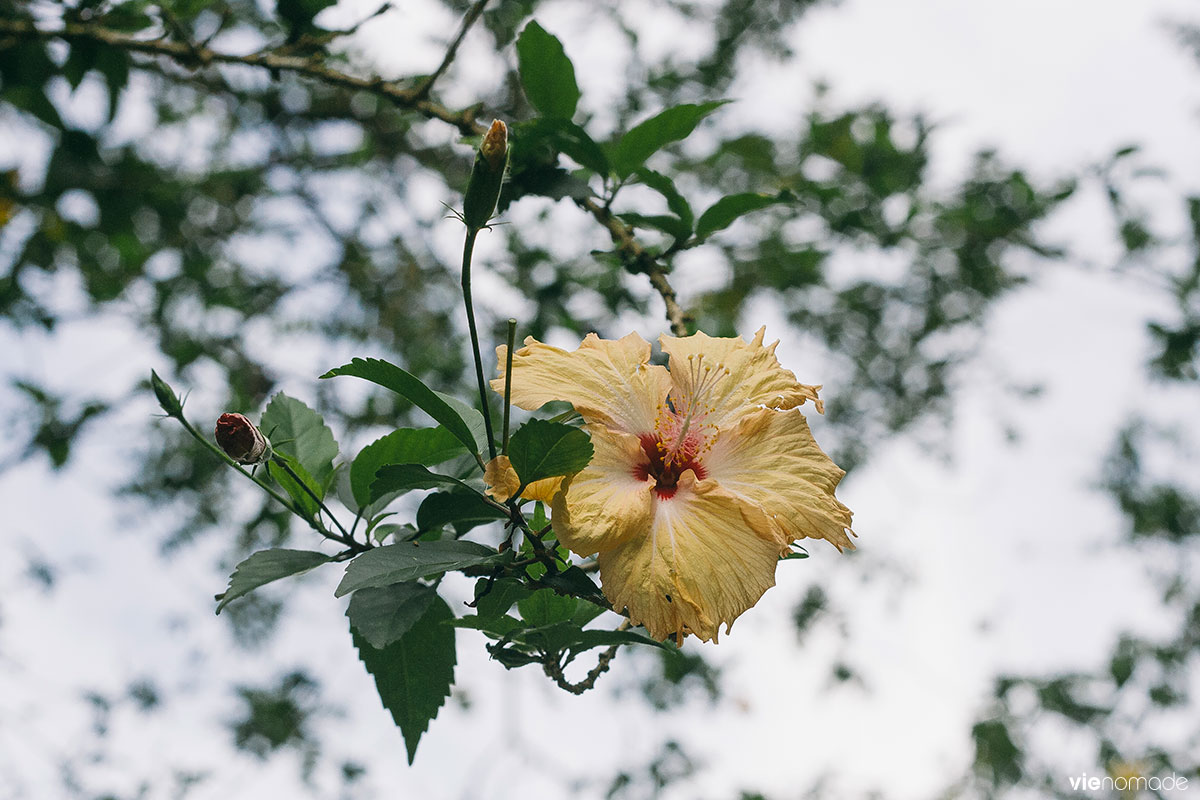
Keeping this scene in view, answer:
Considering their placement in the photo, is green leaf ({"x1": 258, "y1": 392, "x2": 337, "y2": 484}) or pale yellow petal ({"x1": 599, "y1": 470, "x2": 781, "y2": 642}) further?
green leaf ({"x1": 258, "y1": 392, "x2": 337, "y2": 484})

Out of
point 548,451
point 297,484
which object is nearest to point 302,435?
point 297,484

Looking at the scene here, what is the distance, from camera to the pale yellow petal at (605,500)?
2.63ft

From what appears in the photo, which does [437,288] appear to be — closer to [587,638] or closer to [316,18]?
[316,18]

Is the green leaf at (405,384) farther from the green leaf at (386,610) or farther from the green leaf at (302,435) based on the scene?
the green leaf at (302,435)

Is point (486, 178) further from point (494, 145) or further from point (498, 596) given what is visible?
point (498, 596)

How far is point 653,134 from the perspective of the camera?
128cm

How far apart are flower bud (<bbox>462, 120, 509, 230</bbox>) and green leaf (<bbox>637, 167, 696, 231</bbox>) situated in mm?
471

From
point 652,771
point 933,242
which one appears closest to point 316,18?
point 933,242

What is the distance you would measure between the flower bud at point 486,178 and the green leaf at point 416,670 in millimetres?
443

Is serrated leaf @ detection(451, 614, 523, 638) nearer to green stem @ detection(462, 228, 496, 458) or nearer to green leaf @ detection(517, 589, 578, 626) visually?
green leaf @ detection(517, 589, 578, 626)

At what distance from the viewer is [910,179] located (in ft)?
7.95

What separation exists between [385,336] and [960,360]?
251 centimetres

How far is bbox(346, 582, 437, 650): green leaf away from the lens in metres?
0.84

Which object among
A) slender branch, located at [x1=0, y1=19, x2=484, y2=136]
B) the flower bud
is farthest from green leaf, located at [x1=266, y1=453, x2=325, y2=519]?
slender branch, located at [x1=0, y1=19, x2=484, y2=136]
